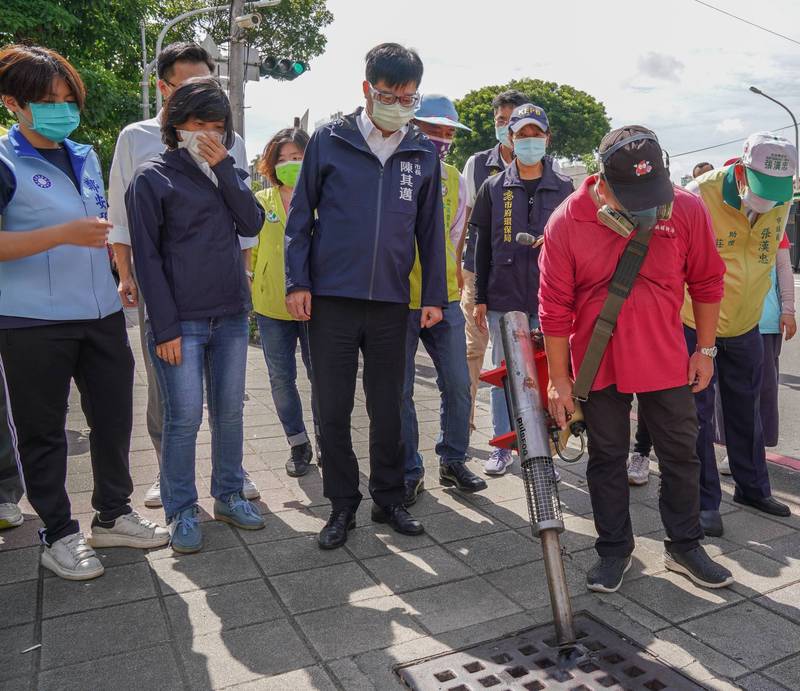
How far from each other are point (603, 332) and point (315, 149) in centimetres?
151

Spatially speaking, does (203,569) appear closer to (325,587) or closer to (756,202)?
(325,587)

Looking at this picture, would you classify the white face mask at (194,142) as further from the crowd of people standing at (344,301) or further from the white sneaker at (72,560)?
the white sneaker at (72,560)

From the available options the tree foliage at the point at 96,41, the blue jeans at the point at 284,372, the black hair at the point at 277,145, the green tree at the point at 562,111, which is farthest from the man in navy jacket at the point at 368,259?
the green tree at the point at 562,111

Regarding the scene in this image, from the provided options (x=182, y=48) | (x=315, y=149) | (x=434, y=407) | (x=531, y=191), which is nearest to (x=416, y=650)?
(x=315, y=149)

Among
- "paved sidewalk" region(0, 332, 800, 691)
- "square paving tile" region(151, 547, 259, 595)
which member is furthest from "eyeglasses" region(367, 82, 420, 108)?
"square paving tile" region(151, 547, 259, 595)

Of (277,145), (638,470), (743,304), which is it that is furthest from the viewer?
(277,145)

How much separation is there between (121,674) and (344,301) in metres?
1.75

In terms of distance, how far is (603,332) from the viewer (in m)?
3.03

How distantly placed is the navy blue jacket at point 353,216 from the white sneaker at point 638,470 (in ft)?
5.87

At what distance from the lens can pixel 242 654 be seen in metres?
2.65

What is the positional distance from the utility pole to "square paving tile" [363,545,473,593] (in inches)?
300

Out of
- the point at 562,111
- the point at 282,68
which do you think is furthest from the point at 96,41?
the point at 562,111

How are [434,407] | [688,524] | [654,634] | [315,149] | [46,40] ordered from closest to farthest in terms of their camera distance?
[654,634] → [688,524] → [315,149] → [434,407] → [46,40]

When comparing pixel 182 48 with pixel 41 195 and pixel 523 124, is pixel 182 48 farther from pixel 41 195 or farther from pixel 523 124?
pixel 523 124
